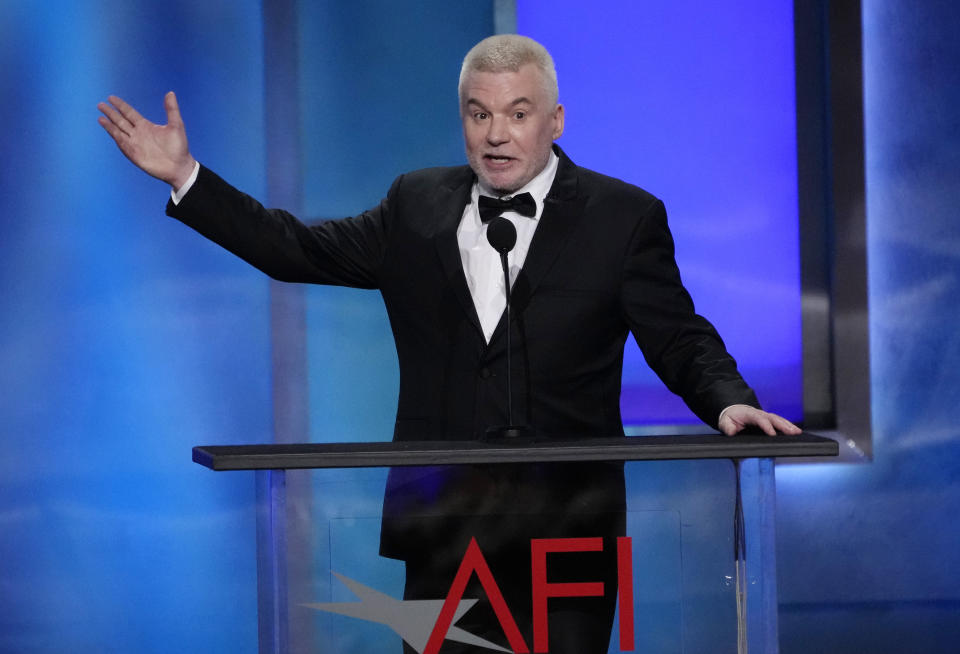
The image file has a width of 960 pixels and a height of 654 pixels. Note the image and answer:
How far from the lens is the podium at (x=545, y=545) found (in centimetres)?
153

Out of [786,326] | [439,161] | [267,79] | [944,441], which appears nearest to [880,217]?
[786,326]

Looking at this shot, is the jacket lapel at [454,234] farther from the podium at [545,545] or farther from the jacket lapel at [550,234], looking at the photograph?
the podium at [545,545]

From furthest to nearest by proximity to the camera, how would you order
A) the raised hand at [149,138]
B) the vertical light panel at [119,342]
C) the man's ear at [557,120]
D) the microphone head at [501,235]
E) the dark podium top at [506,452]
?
the vertical light panel at [119,342] → the man's ear at [557,120] → the raised hand at [149,138] → the microphone head at [501,235] → the dark podium top at [506,452]

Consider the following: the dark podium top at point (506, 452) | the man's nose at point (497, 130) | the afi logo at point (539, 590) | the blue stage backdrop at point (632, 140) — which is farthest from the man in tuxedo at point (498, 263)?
the blue stage backdrop at point (632, 140)

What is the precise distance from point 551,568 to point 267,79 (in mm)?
2415

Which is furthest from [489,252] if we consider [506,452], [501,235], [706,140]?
[706,140]

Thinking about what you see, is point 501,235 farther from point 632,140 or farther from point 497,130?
point 632,140

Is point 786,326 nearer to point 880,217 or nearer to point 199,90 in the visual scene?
point 880,217

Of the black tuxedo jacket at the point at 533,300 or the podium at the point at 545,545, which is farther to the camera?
the black tuxedo jacket at the point at 533,300

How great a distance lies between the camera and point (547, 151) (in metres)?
2.25

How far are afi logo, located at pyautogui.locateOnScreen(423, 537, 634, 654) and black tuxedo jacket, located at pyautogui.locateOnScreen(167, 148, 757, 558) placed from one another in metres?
0.49

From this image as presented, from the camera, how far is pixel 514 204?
2.22 metres

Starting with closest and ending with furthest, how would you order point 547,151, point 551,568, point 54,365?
1. point 551,568
2. point 547,151
3. point 54,365

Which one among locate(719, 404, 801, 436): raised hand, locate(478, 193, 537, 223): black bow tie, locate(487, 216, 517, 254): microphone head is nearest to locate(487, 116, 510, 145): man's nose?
locate(478, 193, 537, 223): black bow tie
